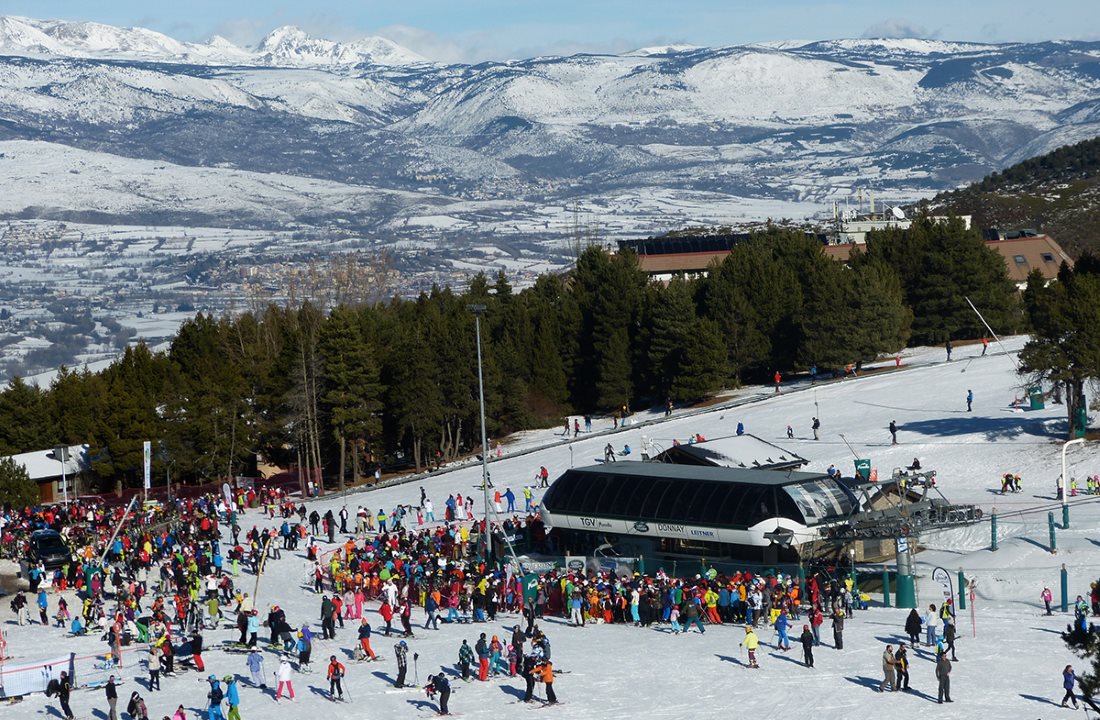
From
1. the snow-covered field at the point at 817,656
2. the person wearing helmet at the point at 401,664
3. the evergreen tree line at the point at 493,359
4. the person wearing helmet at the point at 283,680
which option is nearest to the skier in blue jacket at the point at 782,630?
the snow-covered field at the point at 817,656

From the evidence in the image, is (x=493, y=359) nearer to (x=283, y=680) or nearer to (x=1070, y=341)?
(x=1070, y=341)

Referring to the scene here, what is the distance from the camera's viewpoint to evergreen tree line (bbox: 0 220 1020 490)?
256ft

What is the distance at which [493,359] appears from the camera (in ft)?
278

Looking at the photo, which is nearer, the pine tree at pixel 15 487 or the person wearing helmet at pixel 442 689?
the person wearing helmet at pixel 442 689

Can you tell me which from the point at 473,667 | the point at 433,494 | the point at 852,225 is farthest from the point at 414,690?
the point at 852,225

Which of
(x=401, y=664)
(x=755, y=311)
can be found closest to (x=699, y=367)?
(x=755, y=311)

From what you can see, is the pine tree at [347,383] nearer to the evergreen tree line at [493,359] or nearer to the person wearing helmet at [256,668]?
the evergreen tree line at [493,359]

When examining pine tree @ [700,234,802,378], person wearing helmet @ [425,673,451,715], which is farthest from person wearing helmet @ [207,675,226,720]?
pine tree @ [700,234,802,378]

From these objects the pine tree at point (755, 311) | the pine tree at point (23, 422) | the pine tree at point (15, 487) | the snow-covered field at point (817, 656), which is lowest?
the snow-covered field at point (817, 656)

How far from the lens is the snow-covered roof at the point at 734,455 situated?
52906 millimetres

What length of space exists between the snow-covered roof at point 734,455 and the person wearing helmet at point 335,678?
21.4 meters

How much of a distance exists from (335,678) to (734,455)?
22503 mm

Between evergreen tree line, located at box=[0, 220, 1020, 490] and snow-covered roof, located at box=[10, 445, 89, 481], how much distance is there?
2.98ft

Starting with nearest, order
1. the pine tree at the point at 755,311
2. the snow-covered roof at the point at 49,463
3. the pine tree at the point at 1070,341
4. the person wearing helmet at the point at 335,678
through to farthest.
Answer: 1. the person wearing helmet at the point at 335,678
2. the pine tree at the point at 1070,341
3. the snow-covered roof at the point at 49,463
4. the pine tree at the point at 755,311
